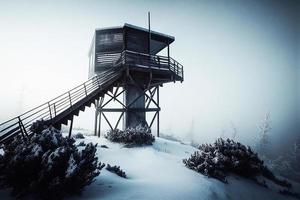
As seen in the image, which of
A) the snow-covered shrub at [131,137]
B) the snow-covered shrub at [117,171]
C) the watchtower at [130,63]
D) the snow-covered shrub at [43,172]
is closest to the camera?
the snow-covered shrub at [43,172]

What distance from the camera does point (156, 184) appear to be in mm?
6254

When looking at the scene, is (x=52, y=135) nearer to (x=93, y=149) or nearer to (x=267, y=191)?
(x=93, y=149)

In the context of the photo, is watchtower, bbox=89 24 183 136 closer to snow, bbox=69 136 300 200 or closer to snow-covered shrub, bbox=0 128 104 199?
snow, bbox=69 136 300 200

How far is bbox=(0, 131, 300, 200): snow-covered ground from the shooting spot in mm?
5409

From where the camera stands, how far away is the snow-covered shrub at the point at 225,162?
A: 8750 mm

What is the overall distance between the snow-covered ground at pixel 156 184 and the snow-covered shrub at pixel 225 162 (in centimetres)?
46

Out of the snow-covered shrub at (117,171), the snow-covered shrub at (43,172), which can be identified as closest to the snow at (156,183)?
the snow-covered shrub at (117,171)

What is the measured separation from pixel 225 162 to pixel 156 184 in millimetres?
4942

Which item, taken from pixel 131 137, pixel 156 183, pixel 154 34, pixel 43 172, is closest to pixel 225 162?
pixel 156 183

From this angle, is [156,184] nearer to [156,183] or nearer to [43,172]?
[156,183]

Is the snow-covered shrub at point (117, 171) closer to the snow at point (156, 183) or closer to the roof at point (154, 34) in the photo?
the snow at point (156, 183)

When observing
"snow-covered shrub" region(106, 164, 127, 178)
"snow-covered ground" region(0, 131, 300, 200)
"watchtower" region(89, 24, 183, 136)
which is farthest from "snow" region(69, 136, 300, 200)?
"watchtower" region(89, 24, 183, 136)

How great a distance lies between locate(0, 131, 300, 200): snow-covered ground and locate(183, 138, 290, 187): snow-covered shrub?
0.46m

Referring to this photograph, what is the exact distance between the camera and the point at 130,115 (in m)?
16.7
